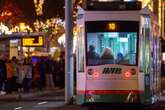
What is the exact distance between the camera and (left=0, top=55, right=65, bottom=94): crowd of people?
2997 centimetres

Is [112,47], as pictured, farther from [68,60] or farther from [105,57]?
[68,60]

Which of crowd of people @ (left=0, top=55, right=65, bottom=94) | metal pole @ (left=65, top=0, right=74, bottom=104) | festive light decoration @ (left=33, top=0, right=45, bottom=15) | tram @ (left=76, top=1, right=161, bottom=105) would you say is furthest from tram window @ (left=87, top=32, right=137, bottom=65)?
festive light decoration @ (left=33, top=0, right=45, bottom=15)

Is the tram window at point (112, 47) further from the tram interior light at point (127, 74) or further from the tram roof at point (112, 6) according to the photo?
the tram roof at point (112, 6)

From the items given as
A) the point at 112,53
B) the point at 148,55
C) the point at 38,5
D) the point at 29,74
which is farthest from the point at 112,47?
the point at 38,5

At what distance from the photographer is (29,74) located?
30500 millimetres

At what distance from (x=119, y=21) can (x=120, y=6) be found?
1.52 ft

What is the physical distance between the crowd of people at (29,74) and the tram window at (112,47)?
10373mm

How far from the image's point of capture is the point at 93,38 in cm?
2005

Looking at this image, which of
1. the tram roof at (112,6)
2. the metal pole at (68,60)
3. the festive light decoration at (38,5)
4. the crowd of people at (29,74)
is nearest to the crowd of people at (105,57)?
the tram roof at (112,6)

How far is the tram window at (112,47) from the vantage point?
19.8 m

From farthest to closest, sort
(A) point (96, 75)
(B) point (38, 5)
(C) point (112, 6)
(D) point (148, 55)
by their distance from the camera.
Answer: (B) point (38, 5) < (D) point (148, 55) < (C) point (112, 6) < (A) point (96, 75)

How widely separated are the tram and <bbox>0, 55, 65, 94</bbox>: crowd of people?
10.2 metres

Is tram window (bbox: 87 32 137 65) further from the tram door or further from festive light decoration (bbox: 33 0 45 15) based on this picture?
festive light decoration (bbox: 33 0 45 15)

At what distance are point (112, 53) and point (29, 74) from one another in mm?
11228
